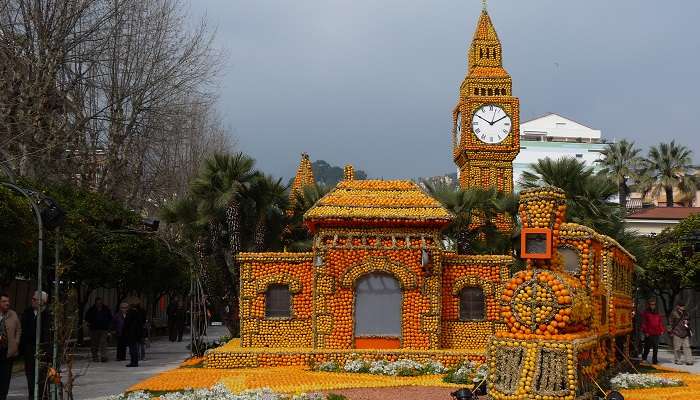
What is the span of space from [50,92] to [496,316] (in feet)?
50.7

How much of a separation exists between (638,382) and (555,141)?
70.1m

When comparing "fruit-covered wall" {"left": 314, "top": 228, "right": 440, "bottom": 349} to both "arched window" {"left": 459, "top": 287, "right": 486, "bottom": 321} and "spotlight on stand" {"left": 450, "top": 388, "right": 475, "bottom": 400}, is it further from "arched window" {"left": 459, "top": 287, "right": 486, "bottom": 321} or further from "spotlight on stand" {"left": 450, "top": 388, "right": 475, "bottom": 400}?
"spotlight on stand" {"left": 450, "top": 388, "right": 475, "bottom": 400}

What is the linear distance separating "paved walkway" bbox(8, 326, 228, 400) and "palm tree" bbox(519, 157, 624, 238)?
45.7 ft

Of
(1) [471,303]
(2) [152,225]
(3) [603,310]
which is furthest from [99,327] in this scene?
(3) [603,310]

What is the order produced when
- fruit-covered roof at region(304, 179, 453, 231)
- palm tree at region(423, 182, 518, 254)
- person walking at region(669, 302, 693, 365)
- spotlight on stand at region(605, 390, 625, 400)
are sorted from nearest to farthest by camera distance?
spotlight on stand at region(605, 390, 625, 400) → fruit-covered roof at region(304, 179, 453, 231) → person walking at region(669, 302, 693, 365) → palm tree at region(423, 182, 518, 254)

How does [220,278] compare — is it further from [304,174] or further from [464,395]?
[464,395]

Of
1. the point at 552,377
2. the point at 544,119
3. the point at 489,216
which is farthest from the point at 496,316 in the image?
the point at 544,119

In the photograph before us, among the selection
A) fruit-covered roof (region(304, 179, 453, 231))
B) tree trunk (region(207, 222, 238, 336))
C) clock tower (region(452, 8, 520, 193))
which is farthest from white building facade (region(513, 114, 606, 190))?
fruit-covered roof (region(304, 179, 453, 231))

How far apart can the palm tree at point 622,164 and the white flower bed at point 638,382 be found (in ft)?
132

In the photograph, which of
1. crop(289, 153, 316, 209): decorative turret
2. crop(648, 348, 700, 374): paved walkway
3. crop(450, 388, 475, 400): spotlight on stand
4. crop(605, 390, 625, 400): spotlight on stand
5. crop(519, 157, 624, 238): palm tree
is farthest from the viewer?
crop(289, 153, 316, 209): decorative turret

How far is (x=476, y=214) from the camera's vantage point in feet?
98.9

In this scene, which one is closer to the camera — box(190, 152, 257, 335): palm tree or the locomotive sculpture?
the locomotive sculpture

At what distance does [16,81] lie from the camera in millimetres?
25312

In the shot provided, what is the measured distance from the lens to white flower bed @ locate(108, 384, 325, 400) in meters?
14.6
